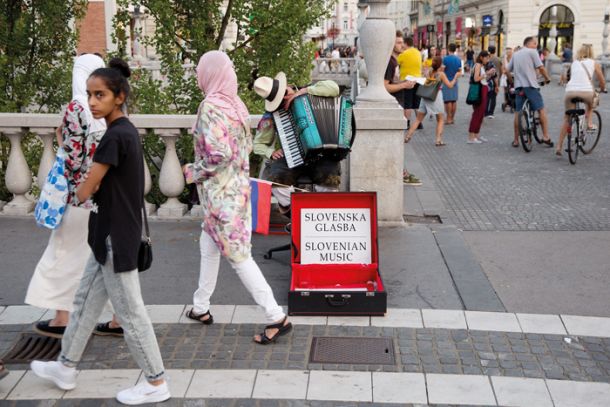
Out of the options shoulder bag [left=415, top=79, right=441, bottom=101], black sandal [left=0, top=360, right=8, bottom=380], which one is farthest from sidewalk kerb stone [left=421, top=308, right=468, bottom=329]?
shoulder bag [left=415, top=79, right=441, bottom=101]

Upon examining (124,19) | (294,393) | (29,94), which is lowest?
(294,393)

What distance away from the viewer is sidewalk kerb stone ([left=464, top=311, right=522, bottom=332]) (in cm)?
521

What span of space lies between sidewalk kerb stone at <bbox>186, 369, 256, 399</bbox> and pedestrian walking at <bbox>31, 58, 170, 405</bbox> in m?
0.20

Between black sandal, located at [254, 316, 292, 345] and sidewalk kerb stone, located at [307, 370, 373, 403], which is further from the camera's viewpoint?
black sandal, located at [254, 316, 292, 345]

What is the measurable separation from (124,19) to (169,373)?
5.33m

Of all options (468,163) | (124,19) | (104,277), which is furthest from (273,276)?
(468,163)

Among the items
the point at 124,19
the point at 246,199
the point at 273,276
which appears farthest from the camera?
the point at 124,19

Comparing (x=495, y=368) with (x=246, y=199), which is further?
(x=246, y=199)

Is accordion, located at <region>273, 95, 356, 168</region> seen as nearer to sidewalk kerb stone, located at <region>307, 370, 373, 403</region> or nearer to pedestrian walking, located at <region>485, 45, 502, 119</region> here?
sidewalk kerb stone, located at <region>307, 370, 373, 403</region>

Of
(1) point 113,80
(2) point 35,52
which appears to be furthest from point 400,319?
(2) point 35,52

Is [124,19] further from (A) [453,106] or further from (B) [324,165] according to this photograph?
(A) [453,106]

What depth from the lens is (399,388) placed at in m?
4.38

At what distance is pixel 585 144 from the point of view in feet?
43.4

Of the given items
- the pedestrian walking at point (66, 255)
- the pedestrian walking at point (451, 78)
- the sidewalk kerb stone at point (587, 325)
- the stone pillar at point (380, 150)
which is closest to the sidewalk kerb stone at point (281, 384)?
the pedestrian walking at point (66, 255)
